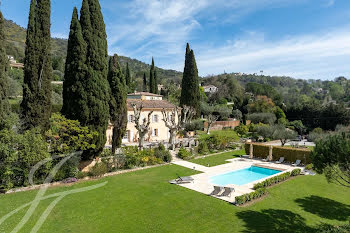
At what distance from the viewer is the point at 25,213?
475 inches

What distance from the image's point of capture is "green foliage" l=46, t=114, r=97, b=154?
55.9 ft

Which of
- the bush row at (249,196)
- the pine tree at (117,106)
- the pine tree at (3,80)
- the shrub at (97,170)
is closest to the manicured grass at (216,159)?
the pine tree at (117,106)

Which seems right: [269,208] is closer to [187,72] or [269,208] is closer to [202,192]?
[202,192]

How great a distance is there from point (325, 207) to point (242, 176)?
26.0 ft

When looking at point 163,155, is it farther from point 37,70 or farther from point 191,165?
point 37,70

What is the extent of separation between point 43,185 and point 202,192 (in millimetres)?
10817

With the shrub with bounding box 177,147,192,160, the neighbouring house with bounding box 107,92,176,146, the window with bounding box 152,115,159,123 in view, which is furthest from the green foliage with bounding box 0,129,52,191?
the window with bounding box 152,115,159,123

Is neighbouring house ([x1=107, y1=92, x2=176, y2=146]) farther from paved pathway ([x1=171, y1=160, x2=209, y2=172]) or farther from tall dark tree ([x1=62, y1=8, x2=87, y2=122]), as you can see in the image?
tall dark tree ([x1=62, y1=8, x2=87, y2=122])

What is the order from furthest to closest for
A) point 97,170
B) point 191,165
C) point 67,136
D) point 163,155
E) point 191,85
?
point 191,85 < point 163,155 < point 191,165 < point 97,170 < point 67,136

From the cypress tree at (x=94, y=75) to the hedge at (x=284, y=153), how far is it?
17829 millimetres

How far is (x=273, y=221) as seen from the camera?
11.4 metres

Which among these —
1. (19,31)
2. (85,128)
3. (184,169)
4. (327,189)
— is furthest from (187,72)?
(19,31)

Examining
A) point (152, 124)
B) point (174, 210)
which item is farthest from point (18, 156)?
point (152, 124)

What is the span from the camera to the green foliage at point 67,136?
1705 cm
